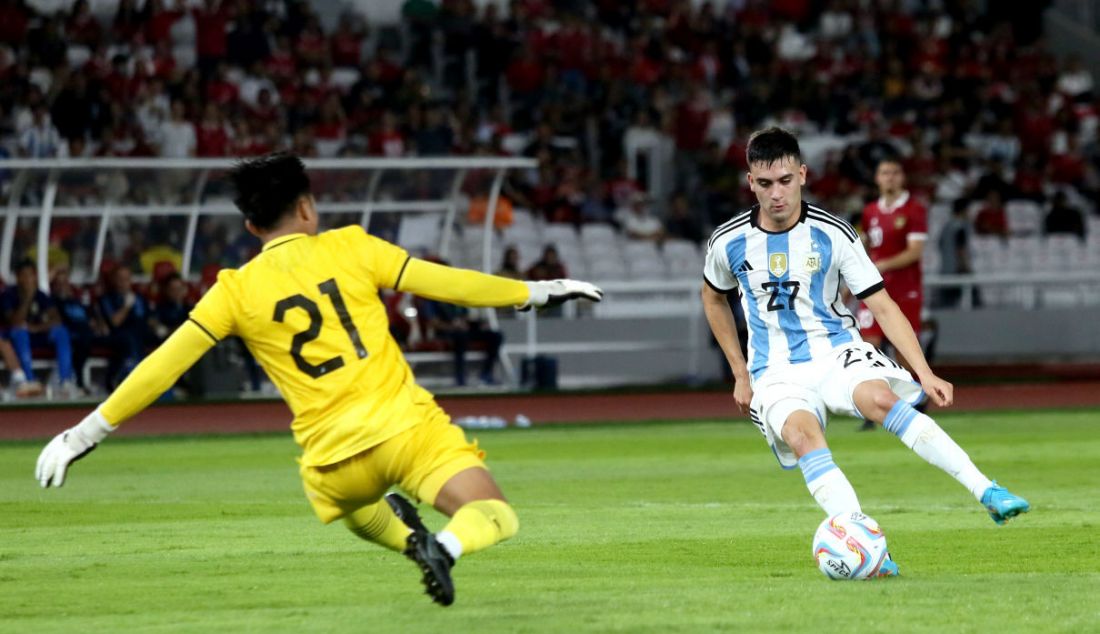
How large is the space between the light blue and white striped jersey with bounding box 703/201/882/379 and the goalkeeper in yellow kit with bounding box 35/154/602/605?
1658 millimetres

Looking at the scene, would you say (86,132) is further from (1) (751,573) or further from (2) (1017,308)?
(1) (751,573)

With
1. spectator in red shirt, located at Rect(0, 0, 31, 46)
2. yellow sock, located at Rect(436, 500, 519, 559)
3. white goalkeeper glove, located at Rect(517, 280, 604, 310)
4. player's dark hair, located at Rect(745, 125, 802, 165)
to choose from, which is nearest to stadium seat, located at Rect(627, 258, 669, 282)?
spectator in red shirt, located at Rect(0, 0, 31, 46)

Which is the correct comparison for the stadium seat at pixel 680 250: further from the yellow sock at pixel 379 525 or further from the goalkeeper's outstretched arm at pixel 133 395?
the goalkeeper's outstretched arm at pixel 133 395

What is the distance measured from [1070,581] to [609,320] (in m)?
15.8

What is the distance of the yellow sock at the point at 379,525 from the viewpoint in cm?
700

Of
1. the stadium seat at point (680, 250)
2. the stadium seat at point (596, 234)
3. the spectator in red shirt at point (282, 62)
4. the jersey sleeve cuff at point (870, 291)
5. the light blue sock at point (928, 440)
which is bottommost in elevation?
the stadium seat at point (680, 250)

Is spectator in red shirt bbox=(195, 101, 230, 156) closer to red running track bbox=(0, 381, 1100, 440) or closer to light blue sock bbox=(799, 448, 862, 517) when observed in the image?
red running track bbox=(0, 381, 1100, 440)

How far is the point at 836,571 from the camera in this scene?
7418 millimetres

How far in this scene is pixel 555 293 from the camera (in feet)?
21.6

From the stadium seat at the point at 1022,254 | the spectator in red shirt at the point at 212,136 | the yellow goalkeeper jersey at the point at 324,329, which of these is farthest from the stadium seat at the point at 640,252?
the yellow goalkeeper jersey at the point at 324,329

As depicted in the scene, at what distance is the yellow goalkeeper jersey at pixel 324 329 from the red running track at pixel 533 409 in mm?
11153

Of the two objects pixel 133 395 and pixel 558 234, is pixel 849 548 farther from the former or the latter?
pixel 558 234

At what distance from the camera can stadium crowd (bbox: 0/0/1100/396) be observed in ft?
74.4

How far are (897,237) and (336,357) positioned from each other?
9.40 meters
